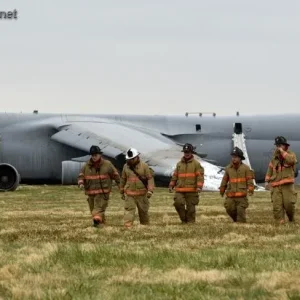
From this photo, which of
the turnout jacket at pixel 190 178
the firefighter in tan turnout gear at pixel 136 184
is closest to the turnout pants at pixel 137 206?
the firefighter in tan turnout gear at pixel 136 184

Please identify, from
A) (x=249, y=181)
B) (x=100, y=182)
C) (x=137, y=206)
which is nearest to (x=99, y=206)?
(x=100, y=182)

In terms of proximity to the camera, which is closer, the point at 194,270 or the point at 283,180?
the point at 194,270

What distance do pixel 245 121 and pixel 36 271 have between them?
39.6 metres

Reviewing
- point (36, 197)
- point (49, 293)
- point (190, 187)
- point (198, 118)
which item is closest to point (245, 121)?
point (198, 118)

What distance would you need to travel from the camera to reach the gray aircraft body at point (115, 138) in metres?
43.2

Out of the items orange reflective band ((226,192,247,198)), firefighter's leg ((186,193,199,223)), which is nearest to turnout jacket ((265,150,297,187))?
orange reflective band ((226,192,247,198))

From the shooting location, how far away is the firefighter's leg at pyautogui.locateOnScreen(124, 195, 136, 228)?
18438 mm

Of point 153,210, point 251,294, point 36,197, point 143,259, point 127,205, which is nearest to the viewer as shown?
point 251,294

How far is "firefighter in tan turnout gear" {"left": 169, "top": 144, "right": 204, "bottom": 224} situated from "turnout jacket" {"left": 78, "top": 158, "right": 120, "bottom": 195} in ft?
5.63

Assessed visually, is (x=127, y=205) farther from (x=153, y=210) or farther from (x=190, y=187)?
(x=153, y=210)

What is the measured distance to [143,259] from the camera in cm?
1166

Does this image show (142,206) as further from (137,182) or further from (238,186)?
(238,186)

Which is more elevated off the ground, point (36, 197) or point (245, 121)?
point (245, 121)

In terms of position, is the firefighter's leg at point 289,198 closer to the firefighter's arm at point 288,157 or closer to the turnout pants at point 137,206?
the firefighter's arm at point 288,157
